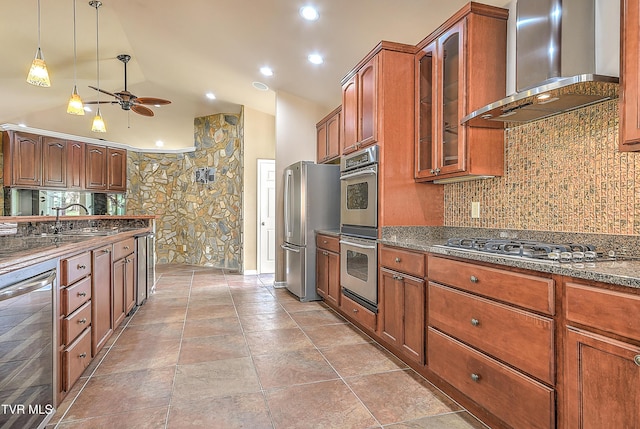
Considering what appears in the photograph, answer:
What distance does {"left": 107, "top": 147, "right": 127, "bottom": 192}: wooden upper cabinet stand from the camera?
7.58 meters

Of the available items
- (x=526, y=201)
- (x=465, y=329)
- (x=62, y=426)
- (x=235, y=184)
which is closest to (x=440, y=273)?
(x=465, y=329)

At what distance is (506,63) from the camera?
→ 242 centimetres

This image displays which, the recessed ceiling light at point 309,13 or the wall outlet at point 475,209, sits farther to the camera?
the recessed ceiling light at point 309,13

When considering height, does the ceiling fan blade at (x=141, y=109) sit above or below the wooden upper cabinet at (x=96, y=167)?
above

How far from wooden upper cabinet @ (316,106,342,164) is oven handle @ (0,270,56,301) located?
10.7 feet

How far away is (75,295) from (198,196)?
5651mm

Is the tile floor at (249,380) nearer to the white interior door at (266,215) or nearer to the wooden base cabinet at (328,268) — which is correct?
the wooden base cabinet at (328,268)

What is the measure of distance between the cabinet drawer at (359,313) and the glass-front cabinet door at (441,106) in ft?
4.01

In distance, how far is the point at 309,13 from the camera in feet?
10.9

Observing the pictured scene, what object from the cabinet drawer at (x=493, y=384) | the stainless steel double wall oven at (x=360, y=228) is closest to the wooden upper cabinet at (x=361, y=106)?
the stainless steel double wall oven at (x=360, y=228)

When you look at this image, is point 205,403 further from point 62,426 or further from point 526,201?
point 526,201

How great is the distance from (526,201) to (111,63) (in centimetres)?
582

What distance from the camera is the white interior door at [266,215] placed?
647 centimetres

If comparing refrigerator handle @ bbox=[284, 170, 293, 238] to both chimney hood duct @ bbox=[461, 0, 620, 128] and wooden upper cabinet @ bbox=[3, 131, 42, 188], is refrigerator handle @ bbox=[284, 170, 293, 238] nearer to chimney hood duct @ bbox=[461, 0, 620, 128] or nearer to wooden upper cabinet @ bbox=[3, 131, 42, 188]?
chimney hood duct @ bbox=[461, 0, 620, 128]
